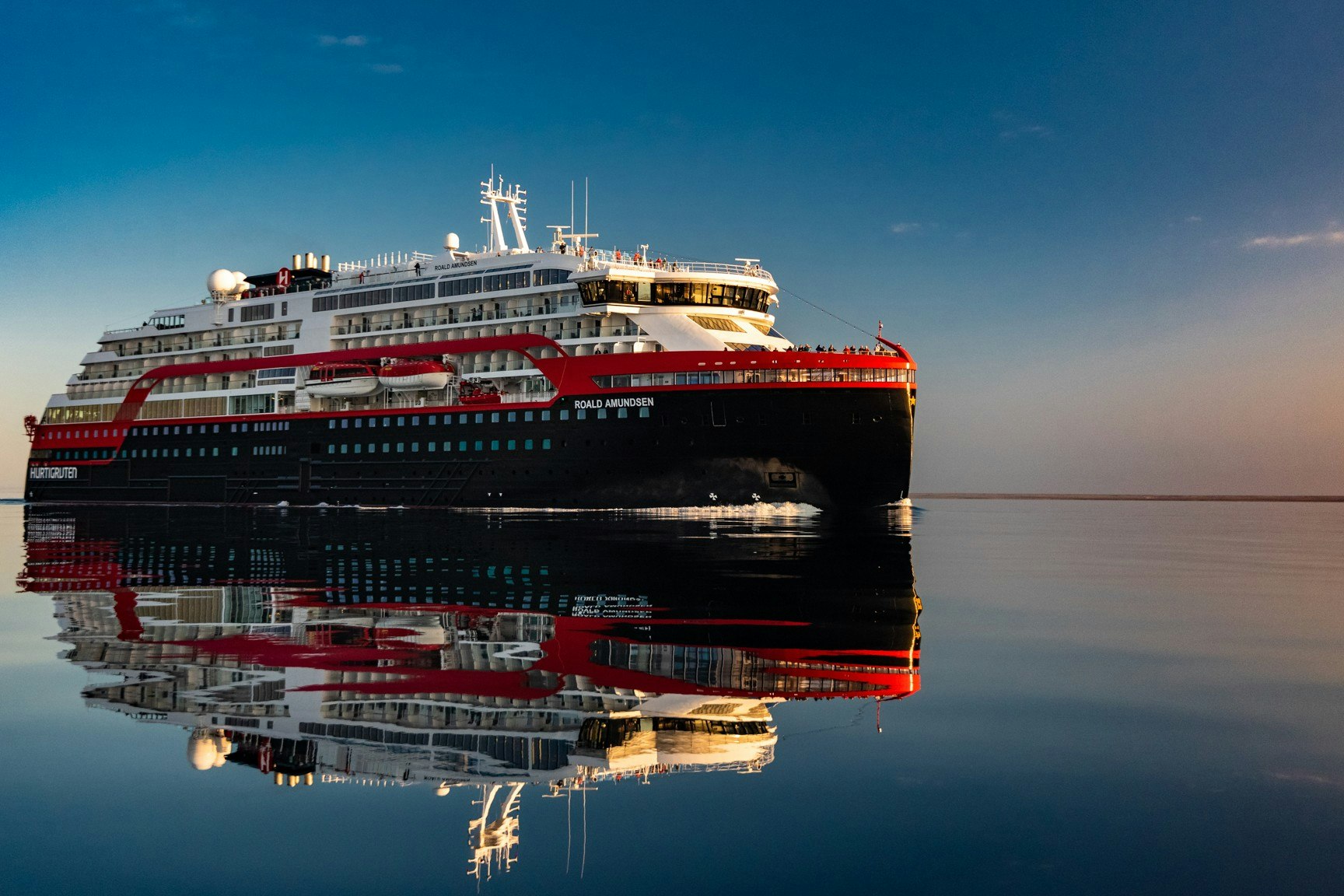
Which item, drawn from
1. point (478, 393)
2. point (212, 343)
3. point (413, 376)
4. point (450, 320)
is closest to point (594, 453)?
point (478, 393)

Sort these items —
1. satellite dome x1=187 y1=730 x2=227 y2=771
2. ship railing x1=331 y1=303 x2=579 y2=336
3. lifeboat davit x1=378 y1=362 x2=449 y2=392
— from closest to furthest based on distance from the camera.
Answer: satellite dome x1=187 y1=730 x2=227 y2=771
ship railing x1=331 y1=303 x2=579 y2=336
lifeboat davit x1=378 y1=362 x2=449 y2=392

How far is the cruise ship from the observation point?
4738 cm

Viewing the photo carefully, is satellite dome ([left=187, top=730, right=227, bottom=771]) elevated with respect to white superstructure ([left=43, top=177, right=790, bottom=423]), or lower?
lower

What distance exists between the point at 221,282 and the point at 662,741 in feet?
255

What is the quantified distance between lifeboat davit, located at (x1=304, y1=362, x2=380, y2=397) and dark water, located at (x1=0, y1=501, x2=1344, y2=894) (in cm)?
4353

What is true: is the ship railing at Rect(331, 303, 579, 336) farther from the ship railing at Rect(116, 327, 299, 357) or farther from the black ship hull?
the black ship hull

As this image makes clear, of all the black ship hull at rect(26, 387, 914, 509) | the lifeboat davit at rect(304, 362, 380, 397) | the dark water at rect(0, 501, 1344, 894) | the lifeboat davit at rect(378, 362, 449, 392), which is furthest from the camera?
the lifeboat davit at rect(304, 362, 380, 397)

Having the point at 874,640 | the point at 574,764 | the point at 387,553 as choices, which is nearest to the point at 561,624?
the point at 874,640

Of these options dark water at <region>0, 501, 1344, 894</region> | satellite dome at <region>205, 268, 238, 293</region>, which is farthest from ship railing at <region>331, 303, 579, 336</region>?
dark water at <region>0, 501, 1344, 894</region>

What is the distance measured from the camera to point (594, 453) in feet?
167

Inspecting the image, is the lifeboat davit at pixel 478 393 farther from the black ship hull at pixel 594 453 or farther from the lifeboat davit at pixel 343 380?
the lifeboat davit at pixel 343 380

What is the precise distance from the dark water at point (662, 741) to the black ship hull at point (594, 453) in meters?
27.1

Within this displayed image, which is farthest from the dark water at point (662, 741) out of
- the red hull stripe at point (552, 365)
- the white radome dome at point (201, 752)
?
the red hull stripe at point (552, 365)

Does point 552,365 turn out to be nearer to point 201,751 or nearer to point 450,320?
point 450,320
